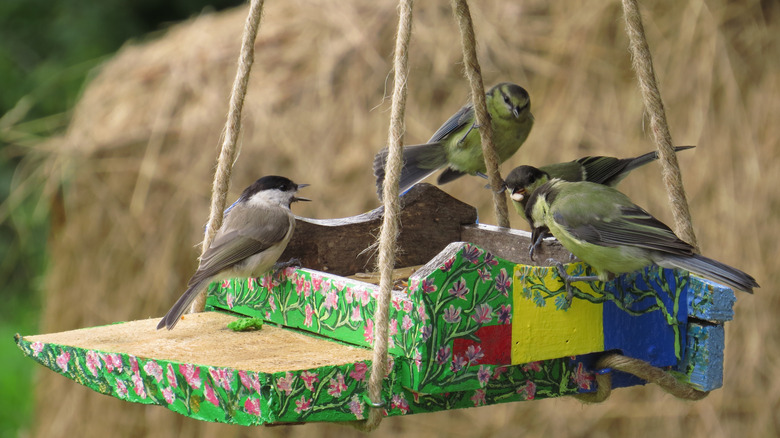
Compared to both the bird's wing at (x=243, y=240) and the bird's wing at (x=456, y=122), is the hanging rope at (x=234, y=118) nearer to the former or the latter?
the bird's wing at (x=243, y=240)

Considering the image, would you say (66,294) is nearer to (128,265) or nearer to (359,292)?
(128,265)

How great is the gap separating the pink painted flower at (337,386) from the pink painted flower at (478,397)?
35cm

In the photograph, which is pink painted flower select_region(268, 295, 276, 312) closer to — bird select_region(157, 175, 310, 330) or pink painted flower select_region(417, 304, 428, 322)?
bird select_region(157, 175, 310, 330)

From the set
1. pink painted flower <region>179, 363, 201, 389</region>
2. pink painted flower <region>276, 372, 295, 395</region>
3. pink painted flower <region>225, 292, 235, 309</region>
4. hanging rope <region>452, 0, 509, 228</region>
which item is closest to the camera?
pink painted flower <region>276, 372, 295, 395</region>

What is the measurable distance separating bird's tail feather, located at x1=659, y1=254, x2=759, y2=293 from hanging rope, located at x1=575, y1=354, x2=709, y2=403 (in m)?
0.26

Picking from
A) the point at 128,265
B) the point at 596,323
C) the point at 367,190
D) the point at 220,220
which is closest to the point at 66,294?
the point at 128,265

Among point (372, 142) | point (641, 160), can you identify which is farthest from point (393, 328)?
point (372, 142)

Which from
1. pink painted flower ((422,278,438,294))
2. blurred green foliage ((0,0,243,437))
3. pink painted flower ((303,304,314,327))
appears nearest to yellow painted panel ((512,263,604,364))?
pink painted flower ((422,278,438,294))

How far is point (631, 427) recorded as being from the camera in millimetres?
4121

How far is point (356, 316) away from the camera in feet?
7.36

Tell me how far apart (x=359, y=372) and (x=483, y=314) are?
304 millimetres

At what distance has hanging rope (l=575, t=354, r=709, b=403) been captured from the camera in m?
2.24

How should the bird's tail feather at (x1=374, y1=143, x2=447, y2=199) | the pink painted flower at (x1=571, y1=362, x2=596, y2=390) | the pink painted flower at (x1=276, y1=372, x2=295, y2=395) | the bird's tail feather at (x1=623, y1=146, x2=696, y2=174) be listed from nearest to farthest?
the pink painted flower at (x1=276, y1=372, x2=295, y2=395) → the pink painted flower at (x1=571, y1=362, x2=596, y2=390) → the bird's tail feather at (x1=623, y1=146, x2=696, y2=174) → the bird's tail feather at (x1=374, y1=143, x2=447, y2=199)

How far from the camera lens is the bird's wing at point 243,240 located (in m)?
2.65
